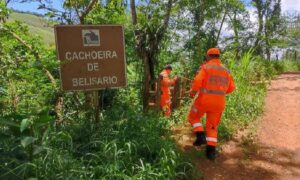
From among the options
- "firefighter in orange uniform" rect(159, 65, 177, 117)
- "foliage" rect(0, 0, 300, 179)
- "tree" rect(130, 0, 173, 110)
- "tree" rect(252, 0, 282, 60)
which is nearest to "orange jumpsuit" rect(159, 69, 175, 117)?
"firefighter in orange uniform" rect(159, 65, 177, 117)

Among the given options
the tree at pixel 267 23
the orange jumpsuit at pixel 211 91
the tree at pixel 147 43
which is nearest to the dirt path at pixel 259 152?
the orange jumpsuit at pixel 211 91

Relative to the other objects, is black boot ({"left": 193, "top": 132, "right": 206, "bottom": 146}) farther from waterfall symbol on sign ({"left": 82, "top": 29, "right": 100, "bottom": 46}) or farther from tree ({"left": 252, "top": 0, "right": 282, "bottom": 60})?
tree ({"left": 252, "top": 0, "right": 282, "bottom": 60})

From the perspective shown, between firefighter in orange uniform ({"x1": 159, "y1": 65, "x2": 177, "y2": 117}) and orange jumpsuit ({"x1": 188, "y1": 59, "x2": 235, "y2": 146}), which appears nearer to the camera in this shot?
orange jumpsuit ({"x1": 188, "y1": 59, "x2": 235, "y2": 146})

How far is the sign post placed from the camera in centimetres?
585

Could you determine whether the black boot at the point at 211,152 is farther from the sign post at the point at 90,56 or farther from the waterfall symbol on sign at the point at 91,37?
the waterfall symbol on sign at the point at 91,37

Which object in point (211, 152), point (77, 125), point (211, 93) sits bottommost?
point (211, 152)

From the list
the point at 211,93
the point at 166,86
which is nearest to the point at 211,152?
the point at 211,93

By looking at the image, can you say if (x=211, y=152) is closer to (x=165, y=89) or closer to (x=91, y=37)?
(x=91, y=37)

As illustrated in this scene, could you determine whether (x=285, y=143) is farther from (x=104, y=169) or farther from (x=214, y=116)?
(x=104, y=169)

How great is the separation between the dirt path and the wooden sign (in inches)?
66.6

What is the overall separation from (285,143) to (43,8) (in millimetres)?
4995

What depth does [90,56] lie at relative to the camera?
599 centimetres

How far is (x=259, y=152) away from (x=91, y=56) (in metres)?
3.28

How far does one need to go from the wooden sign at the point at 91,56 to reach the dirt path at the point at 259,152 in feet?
5.55
